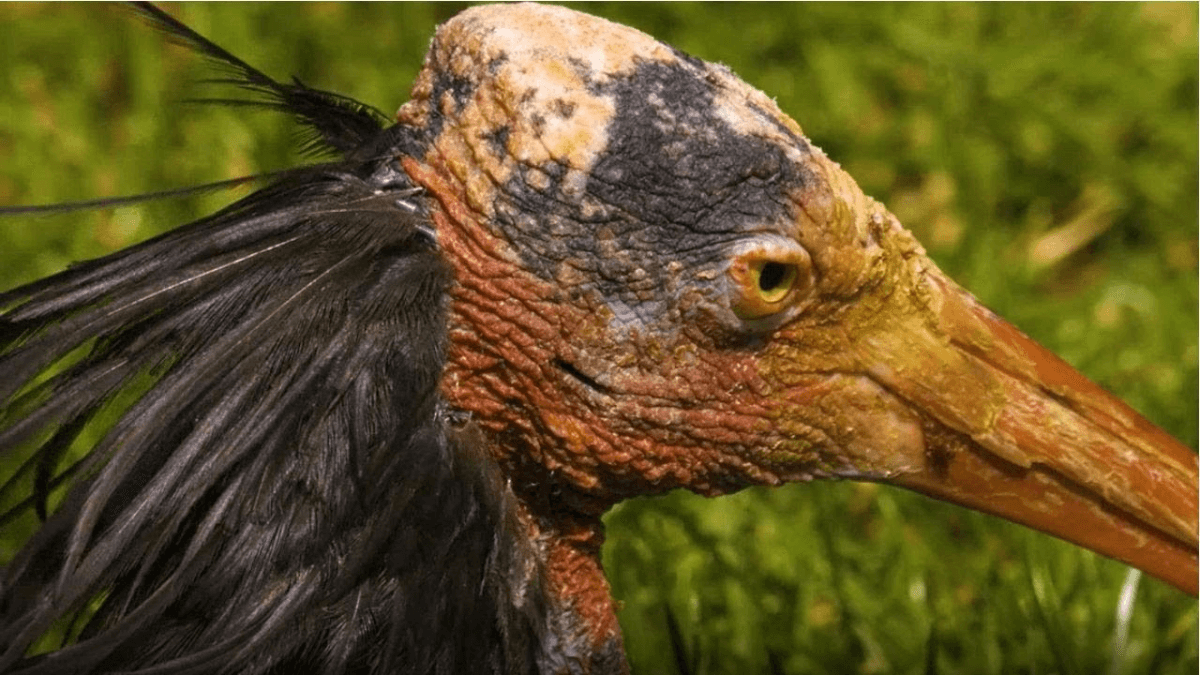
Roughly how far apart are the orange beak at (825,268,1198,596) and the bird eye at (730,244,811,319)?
0.18 meters

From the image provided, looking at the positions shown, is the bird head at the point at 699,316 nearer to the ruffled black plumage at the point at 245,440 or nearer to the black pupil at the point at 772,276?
the black pupil at the point at 772,276

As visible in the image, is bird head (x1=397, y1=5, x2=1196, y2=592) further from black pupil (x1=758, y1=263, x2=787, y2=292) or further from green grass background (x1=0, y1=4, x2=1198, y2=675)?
green grass background (x1=0, y1=4, x2=1198, y2=675)

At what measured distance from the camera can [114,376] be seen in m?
2.30

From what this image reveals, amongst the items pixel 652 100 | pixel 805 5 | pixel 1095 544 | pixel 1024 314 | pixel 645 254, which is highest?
pixel 805 5

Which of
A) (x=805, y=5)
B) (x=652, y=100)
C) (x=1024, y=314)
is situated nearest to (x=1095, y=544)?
(x=652, y=100)

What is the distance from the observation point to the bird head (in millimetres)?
2367

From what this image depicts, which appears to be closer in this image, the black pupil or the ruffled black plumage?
the ruffled black plumage

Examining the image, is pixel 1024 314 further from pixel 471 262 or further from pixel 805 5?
pixel 471 262

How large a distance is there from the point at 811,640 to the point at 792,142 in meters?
1.52

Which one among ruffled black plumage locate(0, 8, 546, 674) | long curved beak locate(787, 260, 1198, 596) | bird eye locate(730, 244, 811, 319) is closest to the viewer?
ruffled black plumage locate(0, 8, 546, 674)

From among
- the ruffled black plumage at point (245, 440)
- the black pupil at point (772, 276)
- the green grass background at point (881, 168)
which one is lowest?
the ruffled black plumage at point (245, 440)

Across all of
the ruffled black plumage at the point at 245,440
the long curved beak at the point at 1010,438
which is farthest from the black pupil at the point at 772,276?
the ruffled black plumage at the point at 245,440

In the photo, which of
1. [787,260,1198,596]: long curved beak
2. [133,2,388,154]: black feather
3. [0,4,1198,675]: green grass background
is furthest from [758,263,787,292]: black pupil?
[0,4,1198,675]: green grass background

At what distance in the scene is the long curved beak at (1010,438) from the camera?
2.59 metres
